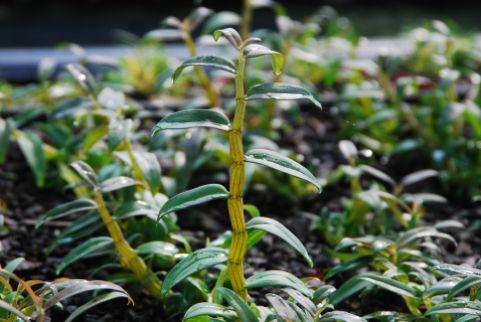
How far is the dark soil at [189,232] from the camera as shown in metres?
1.69

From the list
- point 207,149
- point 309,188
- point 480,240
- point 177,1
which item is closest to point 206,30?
point 207,149

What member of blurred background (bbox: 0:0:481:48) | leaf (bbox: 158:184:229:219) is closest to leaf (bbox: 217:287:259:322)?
leaf (bbox: 158:184:229:219)

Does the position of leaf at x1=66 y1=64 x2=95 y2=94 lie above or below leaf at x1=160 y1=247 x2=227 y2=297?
above

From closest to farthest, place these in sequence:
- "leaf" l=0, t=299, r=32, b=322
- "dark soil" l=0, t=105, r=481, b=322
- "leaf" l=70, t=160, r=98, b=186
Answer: "leaf" l=0, t=299, r=32, b=322
"leaf" l=70, t=160, r=98, b=186
"dark soil" l=0, t=105, r=481, b=322

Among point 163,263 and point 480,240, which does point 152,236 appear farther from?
point 480,240

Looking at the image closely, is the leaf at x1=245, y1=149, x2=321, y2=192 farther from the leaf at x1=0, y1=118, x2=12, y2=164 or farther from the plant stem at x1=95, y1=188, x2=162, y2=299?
the leaf at x1=0, y1=118, x2=12, y2=164

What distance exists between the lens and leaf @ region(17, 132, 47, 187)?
2064mm

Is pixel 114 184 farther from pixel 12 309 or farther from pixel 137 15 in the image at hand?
pixel 137 15

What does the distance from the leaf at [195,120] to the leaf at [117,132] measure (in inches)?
16.7

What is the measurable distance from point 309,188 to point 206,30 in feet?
1.85

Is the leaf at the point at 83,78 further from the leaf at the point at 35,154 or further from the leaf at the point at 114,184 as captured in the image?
the leaf at the point at 114,184

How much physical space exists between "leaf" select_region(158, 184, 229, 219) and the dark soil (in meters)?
0.37

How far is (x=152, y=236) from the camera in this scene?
69.5 inches

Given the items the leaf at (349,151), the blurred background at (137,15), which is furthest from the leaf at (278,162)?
the blurred background at (137,15)
